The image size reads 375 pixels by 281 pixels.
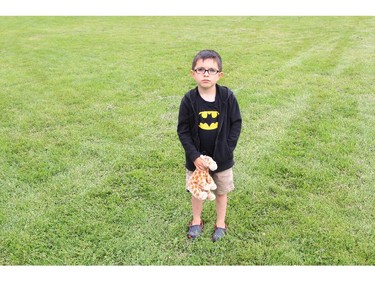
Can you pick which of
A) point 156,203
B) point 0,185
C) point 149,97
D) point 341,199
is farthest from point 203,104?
point 149,97

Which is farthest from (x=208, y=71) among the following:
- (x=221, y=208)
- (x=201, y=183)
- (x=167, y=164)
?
(x=167, y=164)

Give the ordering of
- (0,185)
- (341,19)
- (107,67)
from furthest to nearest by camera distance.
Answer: (341,19) < (107,67) < (0,185)

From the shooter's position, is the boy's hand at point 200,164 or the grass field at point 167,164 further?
the grass field at point 167,164

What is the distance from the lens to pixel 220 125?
3.05 metres

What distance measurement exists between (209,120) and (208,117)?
0.03 meters

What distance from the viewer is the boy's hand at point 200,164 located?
3.06m

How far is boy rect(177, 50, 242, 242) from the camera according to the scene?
2.93 meters

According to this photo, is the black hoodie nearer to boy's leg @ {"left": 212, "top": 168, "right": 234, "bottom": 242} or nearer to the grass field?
boy's leg @ {"left": 212, "top": 168, "right": 234, "bottom": 242}

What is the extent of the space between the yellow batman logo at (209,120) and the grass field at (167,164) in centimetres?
114

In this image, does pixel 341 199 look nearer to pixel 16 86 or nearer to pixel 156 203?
pixel 156 203

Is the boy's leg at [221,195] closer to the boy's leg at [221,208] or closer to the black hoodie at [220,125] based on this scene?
the boy's leg at [221,208]

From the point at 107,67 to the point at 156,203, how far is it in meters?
6.48

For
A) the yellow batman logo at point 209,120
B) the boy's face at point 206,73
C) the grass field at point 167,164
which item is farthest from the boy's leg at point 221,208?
the boy's face at point 206,73

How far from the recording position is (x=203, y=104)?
302 cm
